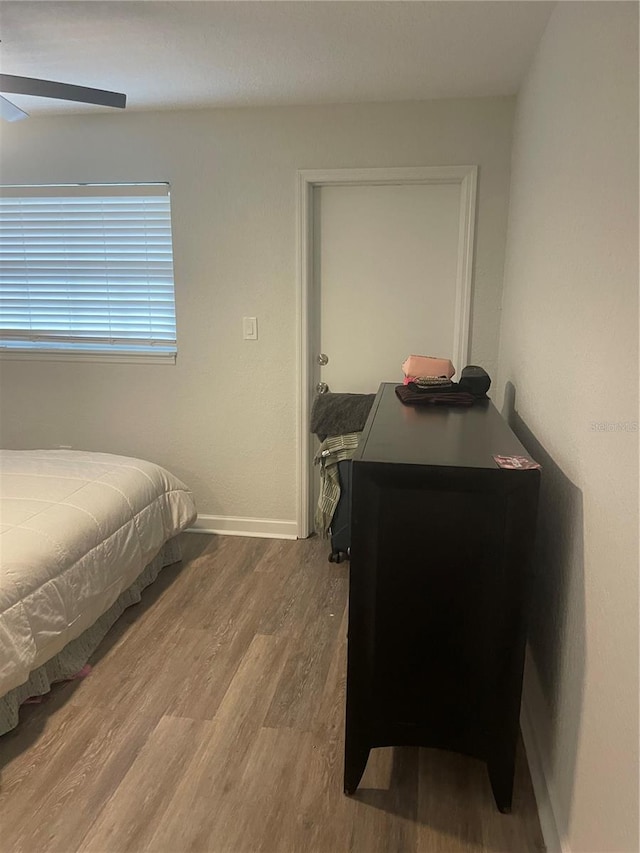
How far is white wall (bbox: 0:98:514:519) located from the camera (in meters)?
2.99

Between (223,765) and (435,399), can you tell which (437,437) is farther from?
(223,765)

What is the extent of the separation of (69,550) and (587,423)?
1.74 metres

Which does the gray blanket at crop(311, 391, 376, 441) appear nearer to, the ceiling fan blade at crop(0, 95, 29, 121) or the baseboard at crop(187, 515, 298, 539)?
the baseboard at crop(187, 515, 298, 539)

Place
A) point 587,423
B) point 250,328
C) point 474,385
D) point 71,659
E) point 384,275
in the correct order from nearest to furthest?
1. point 587,423
2. point 71,659
3. point 474,385
4. point 384,275
5. point 250,328

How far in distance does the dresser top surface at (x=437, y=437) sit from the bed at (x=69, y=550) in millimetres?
1169

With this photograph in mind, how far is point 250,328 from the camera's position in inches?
130

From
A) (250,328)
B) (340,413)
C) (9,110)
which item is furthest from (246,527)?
(9,110)

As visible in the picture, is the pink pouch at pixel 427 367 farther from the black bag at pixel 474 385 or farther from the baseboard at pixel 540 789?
the baseboard at pixel 540 789

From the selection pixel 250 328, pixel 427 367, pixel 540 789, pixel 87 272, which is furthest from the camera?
pixel 87 272

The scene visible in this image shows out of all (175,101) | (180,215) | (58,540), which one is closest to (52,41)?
(175,101)

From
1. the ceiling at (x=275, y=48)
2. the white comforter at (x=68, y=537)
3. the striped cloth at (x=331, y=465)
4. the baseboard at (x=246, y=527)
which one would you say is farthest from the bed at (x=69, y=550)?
the ceiling at (x=275, y=48)

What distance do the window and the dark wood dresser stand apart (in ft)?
7.28

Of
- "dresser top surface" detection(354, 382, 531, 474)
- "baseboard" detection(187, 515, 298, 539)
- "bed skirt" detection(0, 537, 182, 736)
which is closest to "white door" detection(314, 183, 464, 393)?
"baseboard" detection(187, 515, 298, 539)

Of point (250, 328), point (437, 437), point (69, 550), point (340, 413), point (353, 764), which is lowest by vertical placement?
point (353, 764)
